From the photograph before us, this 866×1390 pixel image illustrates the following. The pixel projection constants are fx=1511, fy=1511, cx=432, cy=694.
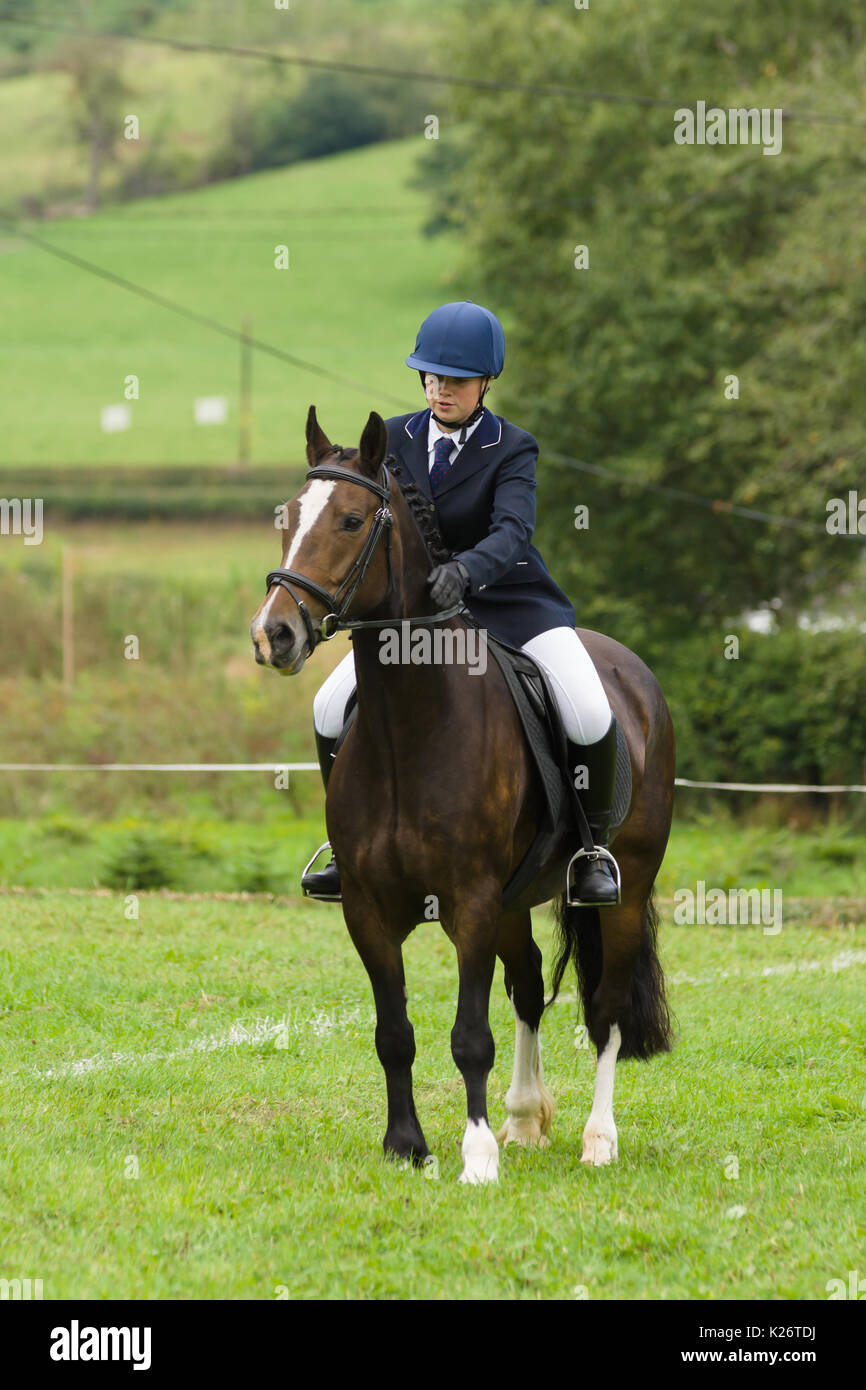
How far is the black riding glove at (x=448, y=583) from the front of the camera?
17.1 ft

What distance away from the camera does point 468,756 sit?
5.36 m

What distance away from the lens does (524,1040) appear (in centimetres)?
634

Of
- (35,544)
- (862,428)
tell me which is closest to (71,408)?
(35,544)

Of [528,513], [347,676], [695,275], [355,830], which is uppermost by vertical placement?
[695,275]

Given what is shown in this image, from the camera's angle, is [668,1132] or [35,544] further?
[35,544]

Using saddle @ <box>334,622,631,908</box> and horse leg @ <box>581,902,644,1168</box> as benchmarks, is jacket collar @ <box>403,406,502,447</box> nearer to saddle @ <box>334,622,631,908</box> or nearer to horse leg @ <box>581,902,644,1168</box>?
saddle @ <box>334,622,631,908</box>

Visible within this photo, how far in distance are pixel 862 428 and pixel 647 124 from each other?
10.6 metres

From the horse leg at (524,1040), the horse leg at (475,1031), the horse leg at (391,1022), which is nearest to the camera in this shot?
the horse leg at (475,1031)

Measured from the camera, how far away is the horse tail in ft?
22.0

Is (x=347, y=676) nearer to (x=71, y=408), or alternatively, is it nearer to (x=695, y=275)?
(x=695, y=275)

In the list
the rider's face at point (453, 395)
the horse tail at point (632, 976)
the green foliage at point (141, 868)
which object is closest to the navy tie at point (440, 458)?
the rider's face at point (453, 395)

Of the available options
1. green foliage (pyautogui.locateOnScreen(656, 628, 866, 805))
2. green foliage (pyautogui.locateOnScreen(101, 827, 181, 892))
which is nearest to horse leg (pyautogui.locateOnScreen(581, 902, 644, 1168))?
green foliage (pyautogui.locateOnScreen(101, 827, 181, 892))

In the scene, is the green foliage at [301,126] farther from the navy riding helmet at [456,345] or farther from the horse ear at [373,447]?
the horse ear at [373,447]

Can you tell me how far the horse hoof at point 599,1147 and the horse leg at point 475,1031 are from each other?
2.32 ft
